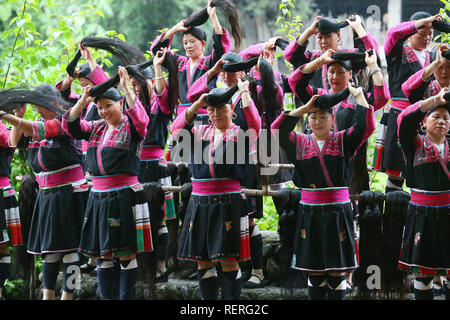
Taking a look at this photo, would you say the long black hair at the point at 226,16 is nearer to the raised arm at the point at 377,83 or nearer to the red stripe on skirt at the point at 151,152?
the red stripe on skirt at the point at 151,152

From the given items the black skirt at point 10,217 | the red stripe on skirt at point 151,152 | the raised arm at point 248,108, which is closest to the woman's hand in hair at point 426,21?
the raised arm at point 248,108

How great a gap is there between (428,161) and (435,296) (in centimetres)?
100

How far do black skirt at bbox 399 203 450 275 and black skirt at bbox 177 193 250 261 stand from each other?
102 centimetres

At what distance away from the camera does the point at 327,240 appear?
3.71 m

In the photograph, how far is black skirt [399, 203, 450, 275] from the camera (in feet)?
11.9

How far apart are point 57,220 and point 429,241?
8.53ft

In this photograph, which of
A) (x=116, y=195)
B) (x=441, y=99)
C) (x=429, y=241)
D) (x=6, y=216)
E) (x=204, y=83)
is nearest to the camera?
(x=441, y=99)

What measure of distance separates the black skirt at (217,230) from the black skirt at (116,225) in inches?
14.7

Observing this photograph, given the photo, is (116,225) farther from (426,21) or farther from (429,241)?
(426,21)

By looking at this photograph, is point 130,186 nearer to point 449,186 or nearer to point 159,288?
point 159,288

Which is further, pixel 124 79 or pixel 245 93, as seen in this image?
pixel 124 79

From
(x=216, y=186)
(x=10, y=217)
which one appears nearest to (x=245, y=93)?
(x=216, y=186)

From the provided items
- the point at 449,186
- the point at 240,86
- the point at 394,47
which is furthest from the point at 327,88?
the point at 449,186

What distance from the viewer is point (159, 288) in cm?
482
